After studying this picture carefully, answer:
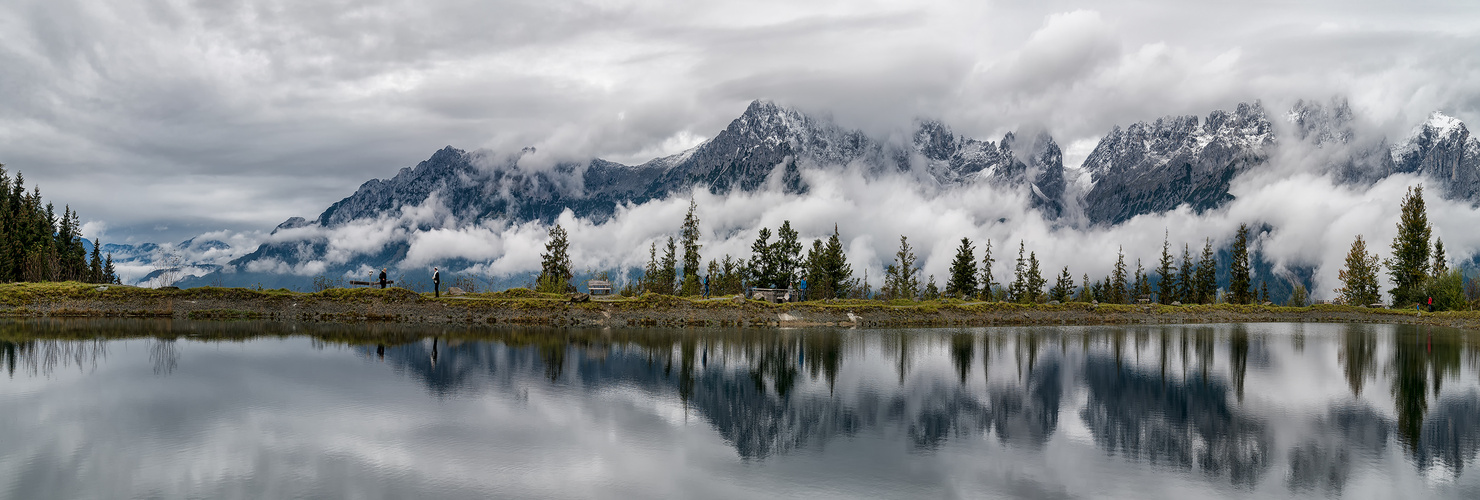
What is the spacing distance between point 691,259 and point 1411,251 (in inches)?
3501

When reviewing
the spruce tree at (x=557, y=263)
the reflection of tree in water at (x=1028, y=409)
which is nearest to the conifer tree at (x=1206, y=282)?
the spruce tree at (x=557, y=263)

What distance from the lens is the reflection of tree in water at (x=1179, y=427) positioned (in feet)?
63.4

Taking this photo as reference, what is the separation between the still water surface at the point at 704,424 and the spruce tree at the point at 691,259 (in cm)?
4766

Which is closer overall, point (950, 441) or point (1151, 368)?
point (950, 441)

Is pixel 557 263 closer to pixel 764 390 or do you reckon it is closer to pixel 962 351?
pixel 962 351

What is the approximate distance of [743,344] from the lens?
47.2 m

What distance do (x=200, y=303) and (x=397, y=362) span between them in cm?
3604

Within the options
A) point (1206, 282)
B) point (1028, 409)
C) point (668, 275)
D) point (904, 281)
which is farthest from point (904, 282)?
point (1028, 409)

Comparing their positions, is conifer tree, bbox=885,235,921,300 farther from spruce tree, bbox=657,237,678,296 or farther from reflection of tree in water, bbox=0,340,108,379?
reflection of tree in water, bbox=0,340,108,379

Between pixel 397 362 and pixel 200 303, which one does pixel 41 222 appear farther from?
pixel 397 362

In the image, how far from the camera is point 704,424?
23.1m

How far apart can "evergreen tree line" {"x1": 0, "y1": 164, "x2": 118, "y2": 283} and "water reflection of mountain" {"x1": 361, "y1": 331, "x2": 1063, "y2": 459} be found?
228 feet

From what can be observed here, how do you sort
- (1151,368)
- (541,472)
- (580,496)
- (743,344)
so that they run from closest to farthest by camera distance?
(580,496), (541,472), (1151,368), (743,344)

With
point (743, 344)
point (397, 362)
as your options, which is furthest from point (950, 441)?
point (743, 344)
